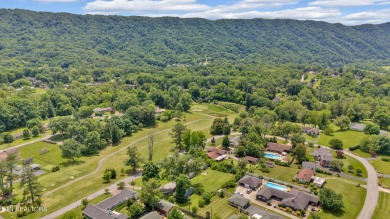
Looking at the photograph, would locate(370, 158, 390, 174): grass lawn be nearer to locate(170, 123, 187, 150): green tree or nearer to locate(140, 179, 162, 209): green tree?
locate(170, 123, 187, 150): green tree

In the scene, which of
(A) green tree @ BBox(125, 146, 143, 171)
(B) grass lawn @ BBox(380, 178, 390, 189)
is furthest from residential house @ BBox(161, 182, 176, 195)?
(B) grass lawn @ BBox(380, 178, 390, 189)

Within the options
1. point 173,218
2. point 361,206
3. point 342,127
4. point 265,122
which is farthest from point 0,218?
point 342,127

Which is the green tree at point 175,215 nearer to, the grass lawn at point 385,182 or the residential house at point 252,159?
the residential house at point 252,159

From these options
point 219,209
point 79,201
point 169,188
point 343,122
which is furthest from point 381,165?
point 79,201

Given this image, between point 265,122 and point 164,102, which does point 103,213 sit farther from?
point 164,102

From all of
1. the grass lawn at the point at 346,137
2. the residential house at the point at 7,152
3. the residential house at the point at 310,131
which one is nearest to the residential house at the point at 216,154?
the grass lawn at the point at 346,137
